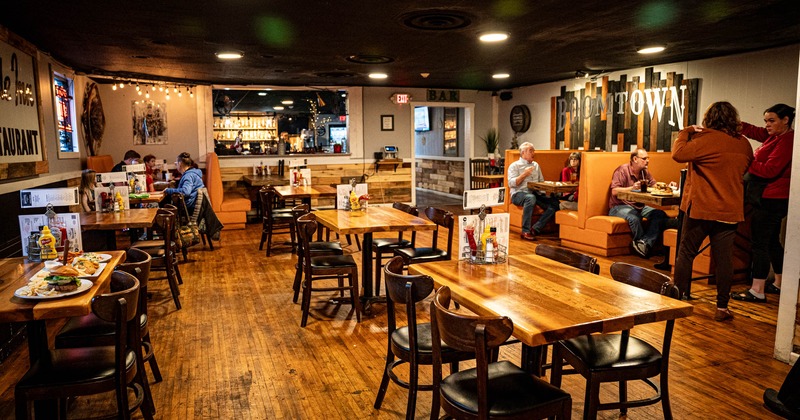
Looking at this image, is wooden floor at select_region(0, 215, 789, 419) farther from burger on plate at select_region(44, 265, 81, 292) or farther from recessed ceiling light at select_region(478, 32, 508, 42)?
recessed ceiling light at select_region(478, 32, 508, 42)

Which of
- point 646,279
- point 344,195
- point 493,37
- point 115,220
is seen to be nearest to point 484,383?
point 646,279

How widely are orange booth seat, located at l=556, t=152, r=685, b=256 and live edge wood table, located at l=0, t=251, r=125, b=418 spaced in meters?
5.51

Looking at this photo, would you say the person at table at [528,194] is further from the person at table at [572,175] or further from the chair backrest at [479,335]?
the chair backrest at [479,335]

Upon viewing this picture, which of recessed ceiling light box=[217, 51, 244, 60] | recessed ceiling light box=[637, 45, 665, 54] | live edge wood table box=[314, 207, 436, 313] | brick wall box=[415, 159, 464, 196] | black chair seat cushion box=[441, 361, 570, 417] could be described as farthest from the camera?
brick wall box=[415, 159, 464, 196]

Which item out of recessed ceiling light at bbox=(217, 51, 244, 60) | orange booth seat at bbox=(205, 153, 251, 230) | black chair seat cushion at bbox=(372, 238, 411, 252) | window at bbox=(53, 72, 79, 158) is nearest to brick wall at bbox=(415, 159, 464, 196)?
orange booth seat at bbox=(205, 153, 251, 230)

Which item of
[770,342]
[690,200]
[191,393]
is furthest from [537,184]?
[191,393]

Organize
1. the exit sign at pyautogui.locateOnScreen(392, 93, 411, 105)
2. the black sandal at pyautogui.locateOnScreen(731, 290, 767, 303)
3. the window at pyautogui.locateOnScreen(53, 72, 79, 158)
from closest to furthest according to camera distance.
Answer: the black sandal at pyautogui.locateOnScreen(731, 290, 767, 303)
the window at pyautogui.locateOnScreen(53, 72, 79, 158)
the exit sign at pyautogui.locateOnScreen(392, 93, 411, 105)

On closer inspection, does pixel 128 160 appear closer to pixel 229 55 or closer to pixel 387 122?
pixel 229 55

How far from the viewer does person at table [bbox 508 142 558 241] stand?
315 inches

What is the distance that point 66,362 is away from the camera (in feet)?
8.31

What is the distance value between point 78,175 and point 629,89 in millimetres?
7883

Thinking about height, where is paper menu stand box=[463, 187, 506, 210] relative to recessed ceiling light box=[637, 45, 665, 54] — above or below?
below

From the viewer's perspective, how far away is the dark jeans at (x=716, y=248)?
173 inches

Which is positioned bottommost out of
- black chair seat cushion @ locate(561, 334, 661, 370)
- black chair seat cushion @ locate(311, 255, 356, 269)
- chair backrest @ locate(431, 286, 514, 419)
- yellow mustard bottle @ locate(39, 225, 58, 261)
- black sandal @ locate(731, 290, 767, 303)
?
black sandal @ locate(731, 290, 767, 303)
